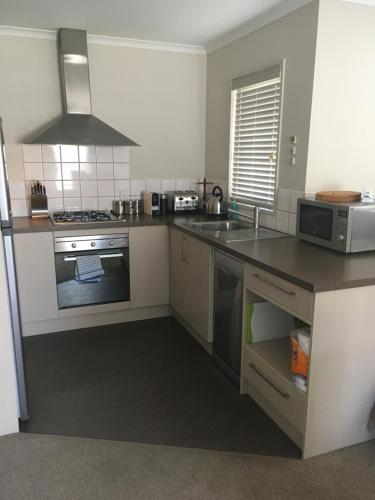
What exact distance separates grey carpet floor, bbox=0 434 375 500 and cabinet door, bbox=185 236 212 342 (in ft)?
3.24

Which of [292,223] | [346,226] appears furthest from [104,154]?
[346,226]

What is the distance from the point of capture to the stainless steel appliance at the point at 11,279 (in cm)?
192

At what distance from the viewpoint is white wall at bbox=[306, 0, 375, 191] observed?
7.86 ft

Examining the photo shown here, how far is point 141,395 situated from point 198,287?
83cm

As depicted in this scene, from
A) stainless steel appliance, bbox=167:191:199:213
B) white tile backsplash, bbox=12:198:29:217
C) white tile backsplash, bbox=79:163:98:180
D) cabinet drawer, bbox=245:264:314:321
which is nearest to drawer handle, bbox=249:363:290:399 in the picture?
cabinet drawer, bbox=245:264:314:321

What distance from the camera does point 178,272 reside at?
3.26 metres

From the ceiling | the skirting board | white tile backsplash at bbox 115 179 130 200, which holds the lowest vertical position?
the skirting board

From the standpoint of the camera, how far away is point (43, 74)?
3.30 meters

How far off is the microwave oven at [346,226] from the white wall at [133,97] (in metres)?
1.83

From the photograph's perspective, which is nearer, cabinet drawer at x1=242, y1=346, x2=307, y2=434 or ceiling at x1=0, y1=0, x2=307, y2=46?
cabinet drawer at x1=242, y1=346, x2=307, y2=434

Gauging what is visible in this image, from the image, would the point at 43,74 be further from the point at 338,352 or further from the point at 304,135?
the point at 338,352

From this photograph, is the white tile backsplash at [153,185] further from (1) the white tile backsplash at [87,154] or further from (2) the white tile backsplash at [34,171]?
(2) the white tile backsplash at [34,171]

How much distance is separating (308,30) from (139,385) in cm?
234

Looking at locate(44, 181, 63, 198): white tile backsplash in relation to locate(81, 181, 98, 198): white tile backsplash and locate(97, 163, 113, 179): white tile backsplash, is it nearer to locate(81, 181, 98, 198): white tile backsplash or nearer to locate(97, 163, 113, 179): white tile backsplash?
locate(81, 181, 98, 198): white tile backsplash
